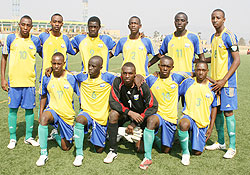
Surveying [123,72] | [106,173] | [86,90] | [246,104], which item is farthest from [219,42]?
[246,104]

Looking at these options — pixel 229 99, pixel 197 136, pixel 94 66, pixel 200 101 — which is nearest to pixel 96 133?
pixel 94 66

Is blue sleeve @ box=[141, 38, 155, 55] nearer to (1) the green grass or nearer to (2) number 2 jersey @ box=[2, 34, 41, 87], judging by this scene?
(1) the green grass

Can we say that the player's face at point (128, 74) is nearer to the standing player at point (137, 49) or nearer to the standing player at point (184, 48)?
the standing player at point (137, 49)

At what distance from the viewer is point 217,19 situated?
3.94m

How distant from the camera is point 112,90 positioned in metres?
3.99

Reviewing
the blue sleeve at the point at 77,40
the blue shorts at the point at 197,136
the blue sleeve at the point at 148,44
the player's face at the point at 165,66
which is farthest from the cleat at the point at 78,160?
the blue sleeve at the point at 148,44

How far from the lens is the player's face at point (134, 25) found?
4.61 m

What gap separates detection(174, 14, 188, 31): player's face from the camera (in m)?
4.37

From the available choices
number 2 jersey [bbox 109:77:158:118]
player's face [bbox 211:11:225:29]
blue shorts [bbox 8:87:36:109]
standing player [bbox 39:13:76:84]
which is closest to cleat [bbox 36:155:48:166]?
blue shorts [bbox 8:87:36:109]

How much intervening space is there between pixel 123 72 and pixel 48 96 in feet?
4.50

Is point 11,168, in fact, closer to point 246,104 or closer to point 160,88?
point 160,88

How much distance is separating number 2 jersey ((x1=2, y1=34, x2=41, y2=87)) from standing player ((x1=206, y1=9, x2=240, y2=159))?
9.87 feet

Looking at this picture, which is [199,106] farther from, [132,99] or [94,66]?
[94,66]

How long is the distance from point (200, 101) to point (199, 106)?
0.08 metres
